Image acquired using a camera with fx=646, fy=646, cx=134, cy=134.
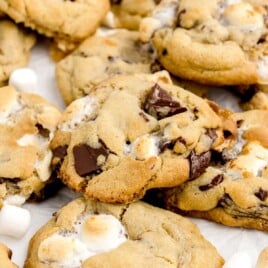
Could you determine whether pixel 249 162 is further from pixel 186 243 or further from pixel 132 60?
pixel 132 60

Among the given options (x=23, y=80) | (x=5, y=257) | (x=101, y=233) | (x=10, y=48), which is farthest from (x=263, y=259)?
(x=10, y=48)

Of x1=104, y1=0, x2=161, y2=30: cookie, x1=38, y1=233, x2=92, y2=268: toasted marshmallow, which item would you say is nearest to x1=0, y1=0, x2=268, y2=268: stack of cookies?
x1=38, y1=233, x2=92, y2=268: toasted marshmallow

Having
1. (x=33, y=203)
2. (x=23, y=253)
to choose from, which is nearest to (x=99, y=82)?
(x=33, y=203)

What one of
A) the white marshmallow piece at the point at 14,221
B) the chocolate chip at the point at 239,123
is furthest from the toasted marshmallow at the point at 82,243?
the chocolate chip at the point at 239,123

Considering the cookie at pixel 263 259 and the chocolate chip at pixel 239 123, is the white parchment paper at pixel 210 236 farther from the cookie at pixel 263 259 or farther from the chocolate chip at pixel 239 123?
the chocolate chip at pixel 239 123

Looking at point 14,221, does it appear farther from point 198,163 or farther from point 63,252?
point 198,163

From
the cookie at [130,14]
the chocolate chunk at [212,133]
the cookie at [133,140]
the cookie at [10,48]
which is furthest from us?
the cookie at [130,14]

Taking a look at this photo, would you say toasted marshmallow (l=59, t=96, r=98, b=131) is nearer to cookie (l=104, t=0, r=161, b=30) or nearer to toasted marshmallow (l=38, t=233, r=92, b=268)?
toasted marshmallow (l=38, t=233, r=92, b=268)
